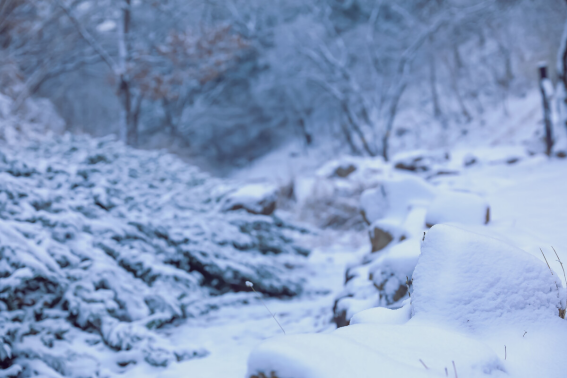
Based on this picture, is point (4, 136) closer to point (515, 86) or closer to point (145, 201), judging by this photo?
point (145, 201)

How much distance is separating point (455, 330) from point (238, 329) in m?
1.76

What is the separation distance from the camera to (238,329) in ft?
8.16

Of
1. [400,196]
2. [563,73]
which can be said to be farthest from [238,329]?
[563,73]

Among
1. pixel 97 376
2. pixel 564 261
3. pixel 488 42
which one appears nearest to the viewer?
pixel 564 261

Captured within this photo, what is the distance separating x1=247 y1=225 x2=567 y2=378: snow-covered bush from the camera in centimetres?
83

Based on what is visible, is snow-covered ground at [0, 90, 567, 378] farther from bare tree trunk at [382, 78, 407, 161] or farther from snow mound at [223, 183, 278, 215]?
bare tree trunk at [382, 78, 407, 161]

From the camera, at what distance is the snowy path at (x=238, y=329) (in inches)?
73.7

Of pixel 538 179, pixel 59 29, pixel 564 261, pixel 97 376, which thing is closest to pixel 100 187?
pixel 97 376

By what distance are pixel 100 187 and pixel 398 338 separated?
318cm

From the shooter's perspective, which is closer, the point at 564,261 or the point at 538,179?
the point at 564,261

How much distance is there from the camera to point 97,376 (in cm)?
184

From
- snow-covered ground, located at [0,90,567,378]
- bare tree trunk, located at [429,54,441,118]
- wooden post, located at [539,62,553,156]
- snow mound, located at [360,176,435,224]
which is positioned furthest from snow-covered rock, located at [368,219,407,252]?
bare tree trunk, located at [429,54,441,118]

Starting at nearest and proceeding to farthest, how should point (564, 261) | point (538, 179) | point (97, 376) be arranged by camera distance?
point (564, 261)
point (97, 376)
point (538, 179)

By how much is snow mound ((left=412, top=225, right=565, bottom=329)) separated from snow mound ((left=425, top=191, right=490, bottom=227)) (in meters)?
1.11
